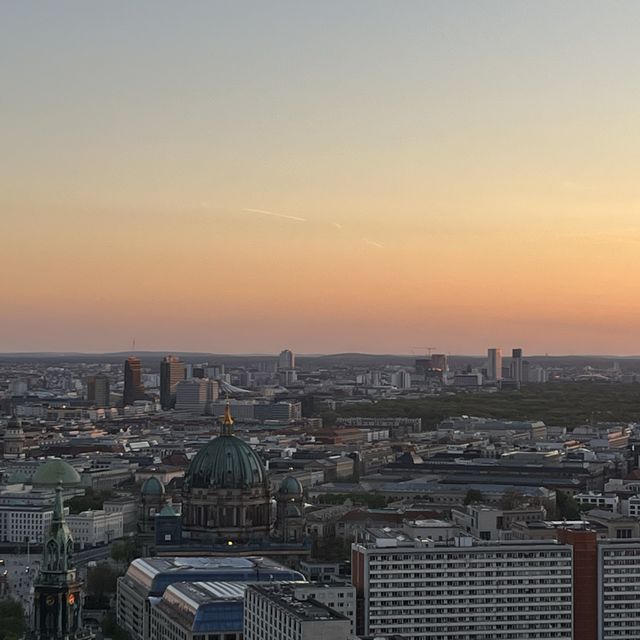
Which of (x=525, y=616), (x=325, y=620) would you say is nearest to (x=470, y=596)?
(x=525, y=616)

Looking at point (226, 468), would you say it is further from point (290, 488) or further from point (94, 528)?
point (94, 528)

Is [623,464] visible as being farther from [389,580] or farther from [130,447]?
[389,580]

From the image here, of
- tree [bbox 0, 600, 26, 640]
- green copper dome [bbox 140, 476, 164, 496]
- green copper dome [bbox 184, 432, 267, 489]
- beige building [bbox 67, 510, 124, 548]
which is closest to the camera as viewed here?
tree [bbox 0, 600, 26, 640]

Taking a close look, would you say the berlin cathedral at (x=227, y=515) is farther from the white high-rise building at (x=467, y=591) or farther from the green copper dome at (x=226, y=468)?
the white high-rise building at (x=467, y=591)

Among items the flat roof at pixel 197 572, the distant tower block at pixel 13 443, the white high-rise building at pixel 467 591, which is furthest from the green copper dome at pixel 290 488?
the distant tower block at pixel 13 443

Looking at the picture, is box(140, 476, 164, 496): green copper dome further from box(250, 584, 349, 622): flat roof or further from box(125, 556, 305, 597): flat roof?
box(250, 584, 349, 622): flat roof

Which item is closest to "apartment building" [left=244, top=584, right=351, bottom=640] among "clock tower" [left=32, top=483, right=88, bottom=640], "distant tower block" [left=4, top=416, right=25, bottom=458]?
"clock tower" [left=32, top=483, right=88, bottom=640]

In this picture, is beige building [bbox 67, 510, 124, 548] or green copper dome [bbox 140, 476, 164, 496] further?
beige building [bbox 67, 510, 124, 548]
